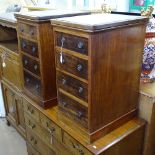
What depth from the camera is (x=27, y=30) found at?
1.29 m

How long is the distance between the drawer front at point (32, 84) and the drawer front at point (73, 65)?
1.11ft

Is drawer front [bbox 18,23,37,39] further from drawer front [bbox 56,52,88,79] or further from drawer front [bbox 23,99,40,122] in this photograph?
drawer front [bbox 23,99,40,122]

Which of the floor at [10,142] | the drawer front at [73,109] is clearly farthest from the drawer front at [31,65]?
the floor at [10,142]

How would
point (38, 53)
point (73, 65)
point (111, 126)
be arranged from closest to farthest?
point (73, 65)
point (111, 126)
point (38, 53)

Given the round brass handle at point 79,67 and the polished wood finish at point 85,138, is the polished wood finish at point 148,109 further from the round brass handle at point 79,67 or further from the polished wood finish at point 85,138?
the round brass handle at point 79,67

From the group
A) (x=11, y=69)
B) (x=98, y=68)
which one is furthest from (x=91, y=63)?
(x=11, y=69)

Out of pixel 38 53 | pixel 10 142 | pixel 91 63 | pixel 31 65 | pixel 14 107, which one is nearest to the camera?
pixel 91 63

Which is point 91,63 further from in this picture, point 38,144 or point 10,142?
point 10,142

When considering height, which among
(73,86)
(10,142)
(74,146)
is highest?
(73,86)

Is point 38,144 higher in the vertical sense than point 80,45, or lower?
lower

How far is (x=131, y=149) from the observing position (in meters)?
1.24

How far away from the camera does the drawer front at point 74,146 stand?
1097 millimetres

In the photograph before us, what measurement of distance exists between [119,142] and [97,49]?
0.51 m

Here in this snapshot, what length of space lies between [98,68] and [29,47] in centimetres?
57
